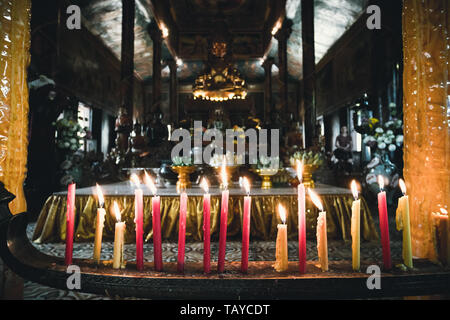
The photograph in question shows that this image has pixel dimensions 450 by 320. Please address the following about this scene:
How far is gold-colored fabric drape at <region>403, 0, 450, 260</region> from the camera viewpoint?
91 cm

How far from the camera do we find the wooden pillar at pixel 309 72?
6008 millimetres

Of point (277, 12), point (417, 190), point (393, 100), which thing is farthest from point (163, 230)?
point (277, 12)

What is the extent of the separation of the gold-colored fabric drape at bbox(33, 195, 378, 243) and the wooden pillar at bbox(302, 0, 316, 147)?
10.6 feet

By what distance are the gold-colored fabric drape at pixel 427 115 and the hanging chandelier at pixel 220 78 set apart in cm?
678

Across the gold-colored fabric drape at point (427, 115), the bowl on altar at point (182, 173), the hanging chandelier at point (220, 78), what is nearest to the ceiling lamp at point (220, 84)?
the hanging chandelier at point (220, 78)

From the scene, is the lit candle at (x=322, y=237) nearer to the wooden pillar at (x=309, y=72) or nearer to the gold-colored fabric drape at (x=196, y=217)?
the gold-colored fabric drape at (x=196, y=217)

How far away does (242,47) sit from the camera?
12.0 meters

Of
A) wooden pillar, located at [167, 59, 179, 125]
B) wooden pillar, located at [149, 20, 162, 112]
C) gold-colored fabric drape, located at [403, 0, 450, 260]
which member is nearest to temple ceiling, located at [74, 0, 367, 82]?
wooden pillar, located at [149, 20, 162, 112]

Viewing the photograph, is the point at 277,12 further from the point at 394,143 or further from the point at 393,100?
the point at 394,143

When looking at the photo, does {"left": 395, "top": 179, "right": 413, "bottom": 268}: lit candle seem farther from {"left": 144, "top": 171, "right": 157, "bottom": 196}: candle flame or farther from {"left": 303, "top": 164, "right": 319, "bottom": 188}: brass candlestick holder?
{"left": 303, "top": 164, "right": 319, "bottom": 188}: brass candlestick holder

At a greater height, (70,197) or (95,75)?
(95,75)

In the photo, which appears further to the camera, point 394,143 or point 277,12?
point 277,12

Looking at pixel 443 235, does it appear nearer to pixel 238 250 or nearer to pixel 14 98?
pixel 14 98

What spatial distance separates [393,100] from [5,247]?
26.1ft
